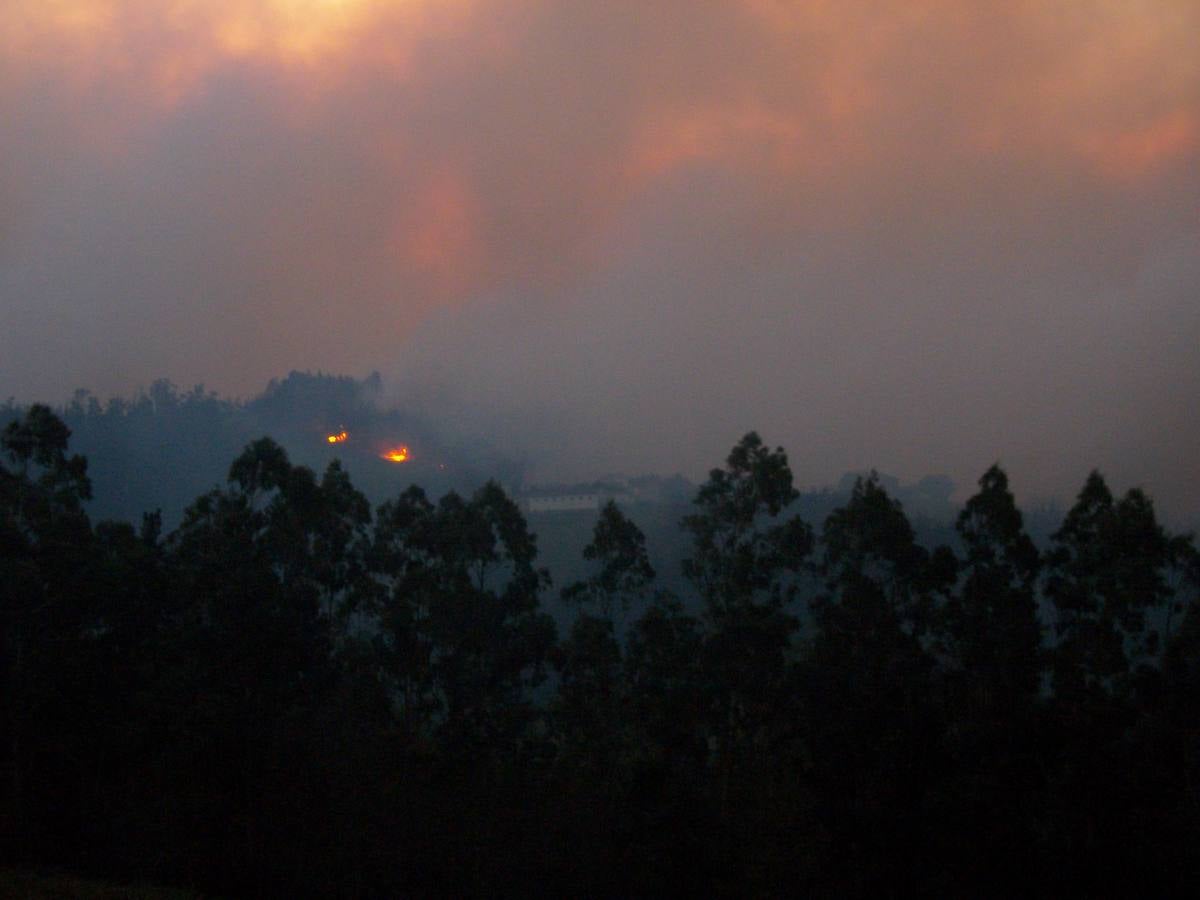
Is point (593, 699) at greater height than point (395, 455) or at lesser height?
lesser

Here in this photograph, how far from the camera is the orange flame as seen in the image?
51000 mm

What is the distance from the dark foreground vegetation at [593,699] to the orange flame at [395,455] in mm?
19727

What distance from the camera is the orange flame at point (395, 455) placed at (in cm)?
5100

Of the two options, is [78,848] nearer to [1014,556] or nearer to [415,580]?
[415,580]

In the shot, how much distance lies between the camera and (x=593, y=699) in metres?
27.2

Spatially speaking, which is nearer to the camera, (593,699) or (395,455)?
(593,699)

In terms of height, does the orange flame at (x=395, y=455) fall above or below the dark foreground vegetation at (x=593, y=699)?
above

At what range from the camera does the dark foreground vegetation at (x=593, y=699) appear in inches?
712

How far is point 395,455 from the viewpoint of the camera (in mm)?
51219

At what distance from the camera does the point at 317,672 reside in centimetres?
2636

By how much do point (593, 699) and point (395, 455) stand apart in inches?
1024

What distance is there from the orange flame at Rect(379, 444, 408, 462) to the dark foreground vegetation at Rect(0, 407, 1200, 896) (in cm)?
1973

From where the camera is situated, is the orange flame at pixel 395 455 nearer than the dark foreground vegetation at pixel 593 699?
No

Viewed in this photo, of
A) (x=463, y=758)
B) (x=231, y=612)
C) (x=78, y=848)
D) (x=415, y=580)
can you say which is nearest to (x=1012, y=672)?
(x=463, y=758)
